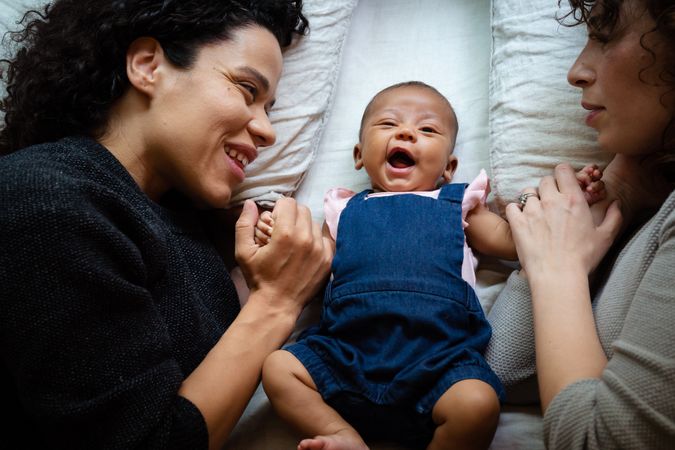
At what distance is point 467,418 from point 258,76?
33.4 inches

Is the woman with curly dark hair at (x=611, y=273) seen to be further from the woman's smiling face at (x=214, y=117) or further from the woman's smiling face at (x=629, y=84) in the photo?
the woman's smiling face at (x=214, y=117)

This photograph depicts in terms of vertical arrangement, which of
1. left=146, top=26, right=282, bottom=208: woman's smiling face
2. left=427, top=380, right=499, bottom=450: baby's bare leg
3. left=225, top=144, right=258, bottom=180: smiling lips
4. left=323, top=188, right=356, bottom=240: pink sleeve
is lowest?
left=427, top=380, right=499, bottom=450: baby's bare leg

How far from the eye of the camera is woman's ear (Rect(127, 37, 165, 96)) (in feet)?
3.73

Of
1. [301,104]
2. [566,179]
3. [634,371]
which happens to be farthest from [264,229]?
[634,371]

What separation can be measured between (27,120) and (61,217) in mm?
549

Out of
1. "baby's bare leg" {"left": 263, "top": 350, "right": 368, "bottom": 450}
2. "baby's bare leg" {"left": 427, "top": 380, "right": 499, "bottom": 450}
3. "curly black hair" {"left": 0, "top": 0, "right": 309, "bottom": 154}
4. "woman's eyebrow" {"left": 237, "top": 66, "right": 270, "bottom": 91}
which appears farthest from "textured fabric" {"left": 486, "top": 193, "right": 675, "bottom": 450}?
"curly black hair" {"left": 0, "top": 0, "right": 309, "bottom": 154}

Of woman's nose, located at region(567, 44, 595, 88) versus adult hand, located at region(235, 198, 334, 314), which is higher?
woman's nose, located at region(567, 44, 595, 88)

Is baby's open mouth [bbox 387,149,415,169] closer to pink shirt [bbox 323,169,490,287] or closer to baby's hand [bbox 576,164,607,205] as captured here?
pink shirt [bbox 323,169,490,287]

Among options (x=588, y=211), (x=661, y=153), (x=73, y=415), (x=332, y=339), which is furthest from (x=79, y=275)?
(x=661, y=153)

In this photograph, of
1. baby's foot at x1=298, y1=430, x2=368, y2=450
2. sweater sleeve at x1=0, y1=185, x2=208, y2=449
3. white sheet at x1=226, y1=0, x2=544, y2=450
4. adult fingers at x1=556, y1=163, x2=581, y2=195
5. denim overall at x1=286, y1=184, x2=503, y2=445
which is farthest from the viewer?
white sheet at x1=226, y1=0, x2=544, y2=450

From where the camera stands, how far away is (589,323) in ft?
2.74

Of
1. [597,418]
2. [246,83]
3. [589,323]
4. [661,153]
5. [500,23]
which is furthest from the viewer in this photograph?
[500,23]

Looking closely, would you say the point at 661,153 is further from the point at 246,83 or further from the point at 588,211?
the point at 246,83

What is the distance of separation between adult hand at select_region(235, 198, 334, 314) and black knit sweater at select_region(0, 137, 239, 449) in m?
0.27
